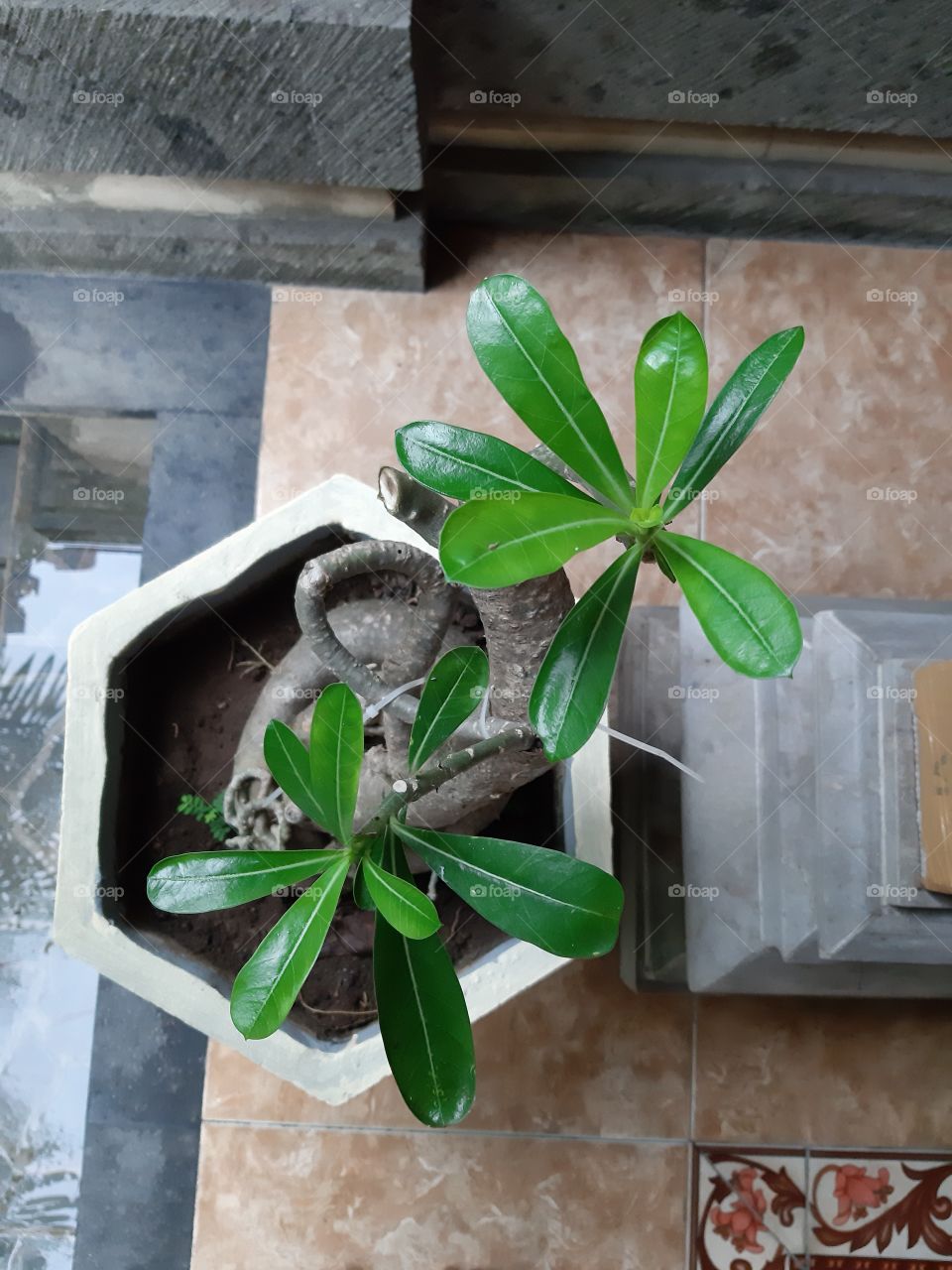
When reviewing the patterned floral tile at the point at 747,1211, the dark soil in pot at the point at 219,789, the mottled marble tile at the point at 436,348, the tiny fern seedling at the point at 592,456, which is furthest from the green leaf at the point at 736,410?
the patterned floral tile at the point at 747,1211

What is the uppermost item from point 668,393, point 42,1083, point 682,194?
point 682,194

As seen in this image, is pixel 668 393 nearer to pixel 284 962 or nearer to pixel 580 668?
pixel 580 668

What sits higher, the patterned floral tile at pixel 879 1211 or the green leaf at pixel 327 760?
the green leaf at pixel 327 760

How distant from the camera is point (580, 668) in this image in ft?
2.07

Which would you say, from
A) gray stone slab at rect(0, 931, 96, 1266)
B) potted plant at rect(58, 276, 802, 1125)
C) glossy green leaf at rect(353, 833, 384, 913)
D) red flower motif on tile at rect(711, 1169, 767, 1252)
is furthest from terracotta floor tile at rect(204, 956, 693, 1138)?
glossy green leaf at rect(353, 833, 384, 913)

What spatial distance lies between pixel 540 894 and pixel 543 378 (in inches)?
14.8

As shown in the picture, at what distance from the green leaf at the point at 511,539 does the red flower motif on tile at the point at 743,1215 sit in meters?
1.23

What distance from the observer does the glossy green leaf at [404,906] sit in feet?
2.26

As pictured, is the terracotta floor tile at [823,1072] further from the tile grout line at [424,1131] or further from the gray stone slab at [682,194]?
the gray stone slab at [682,194]

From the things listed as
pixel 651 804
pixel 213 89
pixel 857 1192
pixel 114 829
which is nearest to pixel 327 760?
pixel 114 829

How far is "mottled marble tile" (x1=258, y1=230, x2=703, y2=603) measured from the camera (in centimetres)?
154

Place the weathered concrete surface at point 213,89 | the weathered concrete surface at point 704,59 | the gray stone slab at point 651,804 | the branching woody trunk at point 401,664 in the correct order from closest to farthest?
1. the branching woody trunk at point 401,664
2. the weathered concrete surface at point 213,89
3. the weathered concrete surface at point 704,59
4. the gray stone slab at point 651,804

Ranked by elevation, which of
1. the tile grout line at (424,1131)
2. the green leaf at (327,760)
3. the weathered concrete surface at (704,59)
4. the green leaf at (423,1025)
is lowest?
the tile grout line at (424,1131)

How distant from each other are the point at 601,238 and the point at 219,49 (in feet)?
2.30
